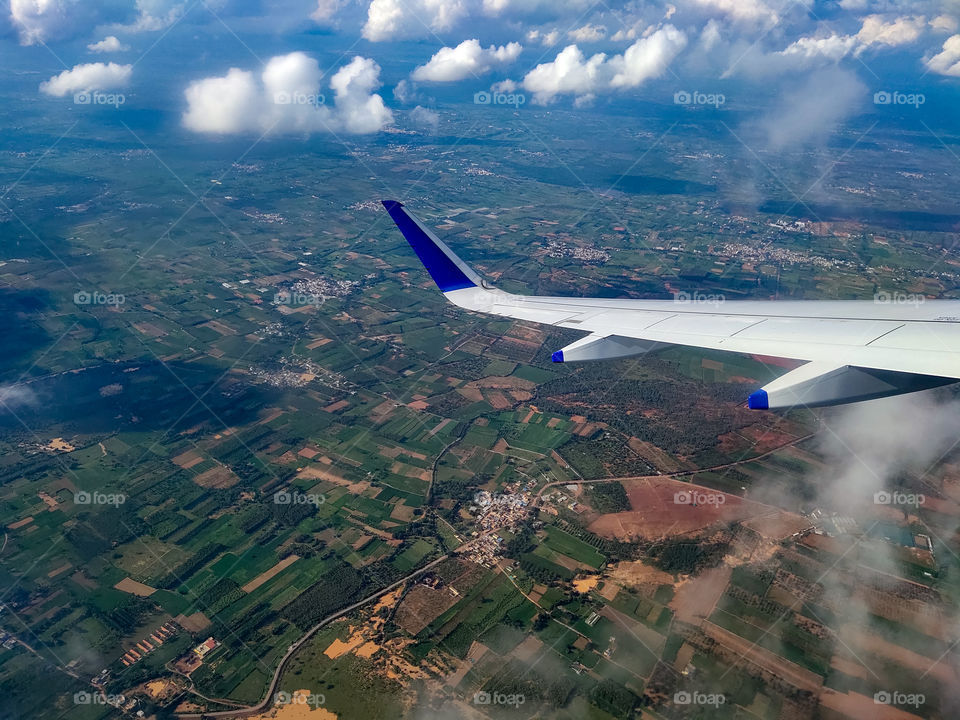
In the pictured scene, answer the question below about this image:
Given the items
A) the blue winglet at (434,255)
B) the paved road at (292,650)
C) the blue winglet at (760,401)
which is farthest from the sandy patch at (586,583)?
the blue winglet at (760,401)

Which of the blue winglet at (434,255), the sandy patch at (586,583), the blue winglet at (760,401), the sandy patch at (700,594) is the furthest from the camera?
the sandy patch at (586,583)


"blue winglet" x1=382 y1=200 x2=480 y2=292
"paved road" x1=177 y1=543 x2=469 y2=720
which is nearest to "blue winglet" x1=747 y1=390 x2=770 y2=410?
"blue winglet" x1=382 y1=200 x2=480 y2=292

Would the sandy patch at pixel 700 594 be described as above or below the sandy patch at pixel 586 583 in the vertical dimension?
below

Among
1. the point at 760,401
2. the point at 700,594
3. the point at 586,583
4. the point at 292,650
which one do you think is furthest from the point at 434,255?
the point at 700,594

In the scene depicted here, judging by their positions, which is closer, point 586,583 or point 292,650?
point 292,650

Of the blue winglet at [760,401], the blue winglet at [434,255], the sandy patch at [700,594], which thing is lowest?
the sandy patch at [700,594]

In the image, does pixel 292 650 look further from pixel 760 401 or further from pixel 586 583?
pixel 760 401

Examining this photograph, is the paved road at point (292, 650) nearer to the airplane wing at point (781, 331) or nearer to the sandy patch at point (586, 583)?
the sandy patch at point (586, 583)
